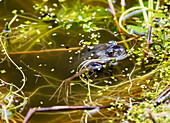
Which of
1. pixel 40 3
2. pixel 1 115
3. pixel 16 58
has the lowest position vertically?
pixel 1 115

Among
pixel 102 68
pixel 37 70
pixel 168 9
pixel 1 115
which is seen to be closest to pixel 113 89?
pixel 102 68

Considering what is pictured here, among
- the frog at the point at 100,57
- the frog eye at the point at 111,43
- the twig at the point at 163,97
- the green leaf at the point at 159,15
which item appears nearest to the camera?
the twig at the point at 163,97

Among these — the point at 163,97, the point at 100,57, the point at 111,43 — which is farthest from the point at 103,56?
the point at 163,97

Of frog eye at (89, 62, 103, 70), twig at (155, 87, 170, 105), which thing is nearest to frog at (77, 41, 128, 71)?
frog eye at (89, 62, 103, 70)

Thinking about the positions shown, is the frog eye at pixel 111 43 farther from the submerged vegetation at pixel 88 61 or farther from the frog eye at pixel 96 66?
the frog eye at pixel 96 66

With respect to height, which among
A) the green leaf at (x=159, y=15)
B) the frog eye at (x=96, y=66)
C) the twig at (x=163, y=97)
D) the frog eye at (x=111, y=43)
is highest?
the green leaf at (x=159, y=15)

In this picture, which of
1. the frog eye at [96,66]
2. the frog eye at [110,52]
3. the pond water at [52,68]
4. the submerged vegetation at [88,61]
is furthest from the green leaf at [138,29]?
the frog eye at [96,66]

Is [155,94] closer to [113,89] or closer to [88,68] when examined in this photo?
[113,89]

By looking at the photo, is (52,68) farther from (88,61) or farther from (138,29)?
(138,29)

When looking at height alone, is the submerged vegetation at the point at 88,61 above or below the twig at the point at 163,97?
above
